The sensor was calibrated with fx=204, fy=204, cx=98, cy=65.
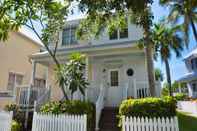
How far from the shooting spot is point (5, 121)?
884 cm

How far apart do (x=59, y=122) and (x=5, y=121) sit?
2.60 m

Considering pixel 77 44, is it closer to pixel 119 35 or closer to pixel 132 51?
pixel 119 35

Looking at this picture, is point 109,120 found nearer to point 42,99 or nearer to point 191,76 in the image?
point 42,99

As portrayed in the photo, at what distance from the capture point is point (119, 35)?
1606 centimetres

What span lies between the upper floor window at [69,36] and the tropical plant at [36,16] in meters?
5.67

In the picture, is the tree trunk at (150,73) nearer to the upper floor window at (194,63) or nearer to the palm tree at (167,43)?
the palm tree at (167,43)

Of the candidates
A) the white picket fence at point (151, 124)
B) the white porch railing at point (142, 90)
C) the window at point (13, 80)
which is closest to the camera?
the white picket fence at point (151, 124)

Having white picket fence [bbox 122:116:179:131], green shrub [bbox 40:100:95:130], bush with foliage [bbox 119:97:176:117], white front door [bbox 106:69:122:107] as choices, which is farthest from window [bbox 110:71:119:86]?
white picket fence [bbox 122:116:179:131]

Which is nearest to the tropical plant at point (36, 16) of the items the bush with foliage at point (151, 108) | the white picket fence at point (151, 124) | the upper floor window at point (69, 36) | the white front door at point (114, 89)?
the bush with foliage at point (151, 108)

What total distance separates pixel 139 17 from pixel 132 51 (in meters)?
4.41

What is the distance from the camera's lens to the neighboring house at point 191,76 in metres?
30.9

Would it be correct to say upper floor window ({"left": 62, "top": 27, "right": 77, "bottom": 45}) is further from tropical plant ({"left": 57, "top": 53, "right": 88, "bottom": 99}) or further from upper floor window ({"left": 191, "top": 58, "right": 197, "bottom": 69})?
upper floor window ({"left": 191, "top": 58, "right": 197, "bottom": 69})

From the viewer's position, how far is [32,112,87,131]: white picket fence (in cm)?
754

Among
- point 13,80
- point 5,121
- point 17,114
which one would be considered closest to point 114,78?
point 17,114
